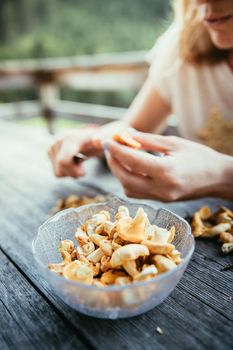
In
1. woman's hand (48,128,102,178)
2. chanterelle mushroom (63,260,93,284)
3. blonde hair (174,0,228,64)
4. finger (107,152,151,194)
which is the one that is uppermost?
blonde hair (174,0,228,64)

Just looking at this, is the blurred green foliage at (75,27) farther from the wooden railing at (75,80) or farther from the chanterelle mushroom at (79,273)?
the chanterelle mushroom at (79,273)

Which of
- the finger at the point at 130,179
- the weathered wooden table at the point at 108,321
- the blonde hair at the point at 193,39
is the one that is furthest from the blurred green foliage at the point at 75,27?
the weathered wooden table at the point at 108,321

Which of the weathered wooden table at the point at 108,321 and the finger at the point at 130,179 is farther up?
the finger at the point at 130,179

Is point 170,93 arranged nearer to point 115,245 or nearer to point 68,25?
point 115,245

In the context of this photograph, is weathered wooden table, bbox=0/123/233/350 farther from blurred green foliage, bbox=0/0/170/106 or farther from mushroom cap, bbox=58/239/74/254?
blurred green foliage, bbox=0/0/170/106

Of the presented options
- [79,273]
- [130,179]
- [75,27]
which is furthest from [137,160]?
[75,27]

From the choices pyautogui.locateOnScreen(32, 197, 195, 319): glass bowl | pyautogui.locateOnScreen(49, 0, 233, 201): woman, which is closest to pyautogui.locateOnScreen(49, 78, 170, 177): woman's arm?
pyautogui.locateOnScreen(49, 0, 233, 201): woman

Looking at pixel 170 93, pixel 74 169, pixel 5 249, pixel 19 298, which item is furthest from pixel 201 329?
pixel 170 93
